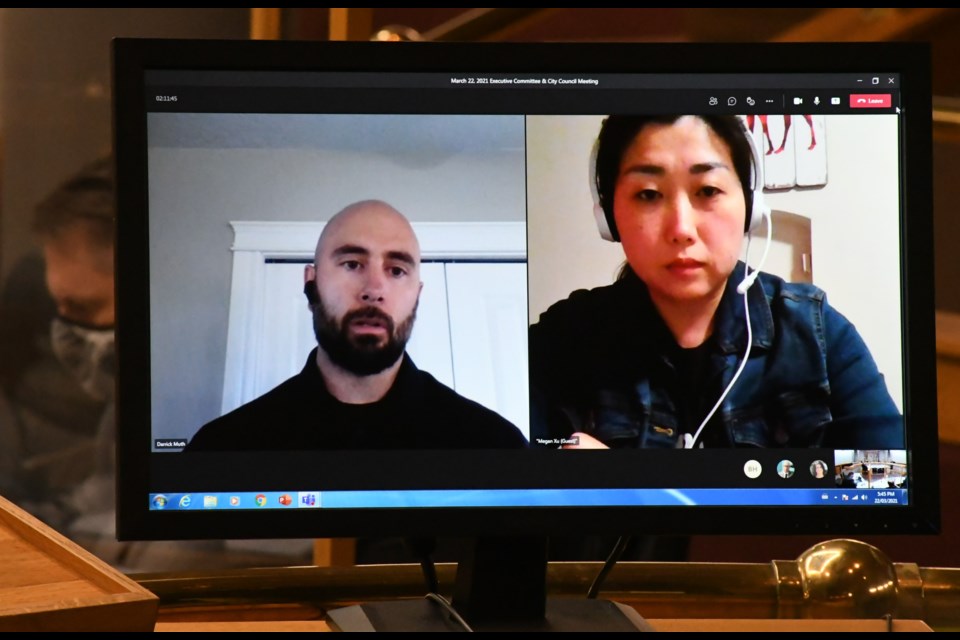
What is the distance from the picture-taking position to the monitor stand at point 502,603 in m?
0.88

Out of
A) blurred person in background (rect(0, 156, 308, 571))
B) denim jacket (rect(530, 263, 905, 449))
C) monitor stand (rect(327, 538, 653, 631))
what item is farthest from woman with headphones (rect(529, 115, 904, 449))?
blurred person in background (rect(0, 156, 308, 571))

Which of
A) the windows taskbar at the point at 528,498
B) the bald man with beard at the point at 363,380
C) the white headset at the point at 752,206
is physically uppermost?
the white headset at the point at 752,206

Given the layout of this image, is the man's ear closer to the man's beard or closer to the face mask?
the man's beard

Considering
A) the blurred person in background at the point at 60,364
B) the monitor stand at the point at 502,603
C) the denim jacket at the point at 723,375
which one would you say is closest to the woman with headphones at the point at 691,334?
the denim jacket at the point at 723,375

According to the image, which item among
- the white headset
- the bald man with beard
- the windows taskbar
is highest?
the white headset

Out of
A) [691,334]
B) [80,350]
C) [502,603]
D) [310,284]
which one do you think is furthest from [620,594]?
[80,350]

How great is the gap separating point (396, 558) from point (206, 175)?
109 centimetres

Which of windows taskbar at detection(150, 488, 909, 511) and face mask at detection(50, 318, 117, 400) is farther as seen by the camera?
face mask at detection(50, 318, 117, 400)

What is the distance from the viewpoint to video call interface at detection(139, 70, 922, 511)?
Result: 0.85 m

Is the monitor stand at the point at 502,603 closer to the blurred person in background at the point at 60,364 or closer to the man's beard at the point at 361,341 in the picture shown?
the man's beard at the point at 361,341

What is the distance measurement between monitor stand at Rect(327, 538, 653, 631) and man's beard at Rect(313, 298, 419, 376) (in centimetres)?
16

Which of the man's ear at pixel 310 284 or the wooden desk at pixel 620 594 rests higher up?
the man's ear at pixel 310 284

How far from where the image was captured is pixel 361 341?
85 centimetres

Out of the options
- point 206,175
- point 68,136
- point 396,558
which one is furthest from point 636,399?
point 68,136
